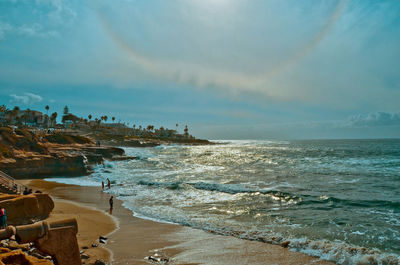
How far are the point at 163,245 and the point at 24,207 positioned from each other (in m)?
7.27

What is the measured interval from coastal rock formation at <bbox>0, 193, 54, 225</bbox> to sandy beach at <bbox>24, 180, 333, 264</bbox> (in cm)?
98

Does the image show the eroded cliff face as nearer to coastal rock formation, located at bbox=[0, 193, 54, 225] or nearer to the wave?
the wave

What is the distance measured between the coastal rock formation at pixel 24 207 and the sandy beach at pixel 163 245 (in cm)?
98

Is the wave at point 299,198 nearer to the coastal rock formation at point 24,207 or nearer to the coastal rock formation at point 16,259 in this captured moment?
the coastal rock formation at point 24,207

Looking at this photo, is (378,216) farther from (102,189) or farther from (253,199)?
(102,189)

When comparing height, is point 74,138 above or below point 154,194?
above

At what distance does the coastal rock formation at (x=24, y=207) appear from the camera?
1233 cm

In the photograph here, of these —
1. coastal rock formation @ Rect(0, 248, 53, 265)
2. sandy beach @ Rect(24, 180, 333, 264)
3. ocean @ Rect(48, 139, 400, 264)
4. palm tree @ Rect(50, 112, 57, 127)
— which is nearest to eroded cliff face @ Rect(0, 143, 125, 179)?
ocean @ Rect(48, 139, 400, 264)

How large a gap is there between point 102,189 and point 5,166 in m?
14.5

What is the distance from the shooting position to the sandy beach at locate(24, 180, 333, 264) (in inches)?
414

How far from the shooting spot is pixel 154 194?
84.3 ft

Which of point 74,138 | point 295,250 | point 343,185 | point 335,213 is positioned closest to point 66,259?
point 295,250

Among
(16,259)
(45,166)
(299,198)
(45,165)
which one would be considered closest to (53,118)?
(45,165)

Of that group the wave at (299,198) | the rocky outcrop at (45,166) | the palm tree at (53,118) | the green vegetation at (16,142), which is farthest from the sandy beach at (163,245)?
the palm tree at (53,118)
